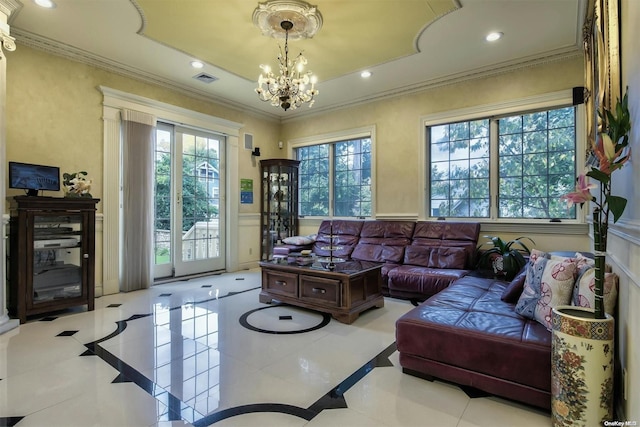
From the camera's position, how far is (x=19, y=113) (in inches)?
140

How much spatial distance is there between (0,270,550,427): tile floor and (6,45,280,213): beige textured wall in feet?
6.06

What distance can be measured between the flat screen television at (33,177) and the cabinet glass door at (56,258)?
37 centimetres

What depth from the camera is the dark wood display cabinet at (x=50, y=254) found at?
10.3 feet

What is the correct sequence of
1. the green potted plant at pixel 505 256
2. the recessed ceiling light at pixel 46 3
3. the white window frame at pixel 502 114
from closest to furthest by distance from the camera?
1. the recessed ceiling light at pixel 46 3
2. the green potted plant at pixel 505 256
3. the white window frame at pixel 502 114

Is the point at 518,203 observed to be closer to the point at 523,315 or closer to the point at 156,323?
the point at 523,315

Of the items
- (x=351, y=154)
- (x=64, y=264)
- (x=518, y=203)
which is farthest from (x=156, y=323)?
(x=518, y=203)

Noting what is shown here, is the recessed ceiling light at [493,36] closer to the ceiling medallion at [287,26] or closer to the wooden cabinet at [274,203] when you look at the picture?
the ceiling medallion at [287,26]

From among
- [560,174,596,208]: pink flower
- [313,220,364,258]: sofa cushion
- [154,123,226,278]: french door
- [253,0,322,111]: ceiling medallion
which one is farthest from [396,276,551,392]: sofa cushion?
[154,123,226,278]: french door

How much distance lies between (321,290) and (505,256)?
2.08m

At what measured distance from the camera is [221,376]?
2172 mm

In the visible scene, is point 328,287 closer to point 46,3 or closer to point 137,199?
point 137,199

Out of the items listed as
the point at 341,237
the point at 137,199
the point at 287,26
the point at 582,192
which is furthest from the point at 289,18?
the point at 341,237

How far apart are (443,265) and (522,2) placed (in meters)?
2.90

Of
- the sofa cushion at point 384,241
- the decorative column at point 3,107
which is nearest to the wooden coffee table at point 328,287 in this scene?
the sofa cushion at point 384,241
